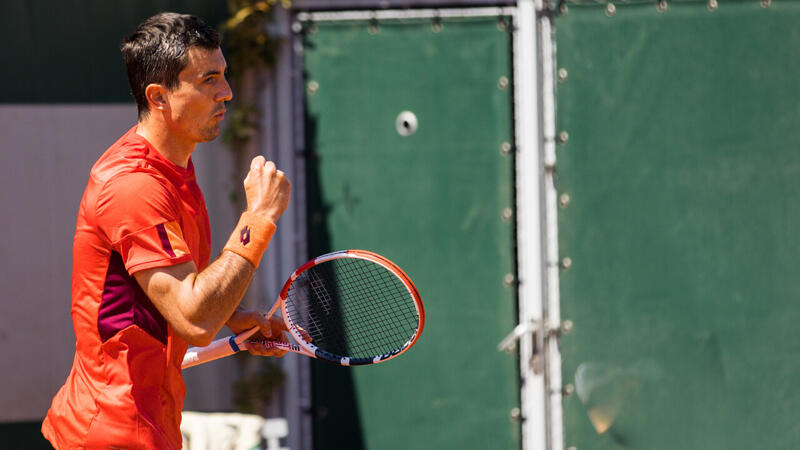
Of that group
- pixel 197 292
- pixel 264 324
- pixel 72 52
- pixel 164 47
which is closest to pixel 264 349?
pixel 264 324

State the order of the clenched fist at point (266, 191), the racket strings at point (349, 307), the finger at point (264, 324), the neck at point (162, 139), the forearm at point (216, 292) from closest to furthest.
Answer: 1. the forearm at point (216, 292)
2. the clenched fist at point (266, 191)
3. the neck at point (162, 139)
4. the finger at point (264, 324)
5. the racket strings at point (349, 307)

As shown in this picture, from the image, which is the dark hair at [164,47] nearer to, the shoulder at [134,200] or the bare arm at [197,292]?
the shoulder at [134,200]

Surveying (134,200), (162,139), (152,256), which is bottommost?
(152,256)

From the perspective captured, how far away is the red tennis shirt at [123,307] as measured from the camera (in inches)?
87.1

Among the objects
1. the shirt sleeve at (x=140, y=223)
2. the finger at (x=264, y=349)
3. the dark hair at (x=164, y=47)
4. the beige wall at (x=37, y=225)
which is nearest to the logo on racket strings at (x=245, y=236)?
the shirt sleeve at (x=140, y=223)

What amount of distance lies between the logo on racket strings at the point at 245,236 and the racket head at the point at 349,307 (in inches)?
20.6

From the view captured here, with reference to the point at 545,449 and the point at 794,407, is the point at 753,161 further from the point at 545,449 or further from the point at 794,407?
the point at 545,449

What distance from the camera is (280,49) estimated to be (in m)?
5.05

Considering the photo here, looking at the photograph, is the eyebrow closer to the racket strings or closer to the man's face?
the man's face

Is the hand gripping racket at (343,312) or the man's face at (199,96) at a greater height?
the man's face at (199,96)

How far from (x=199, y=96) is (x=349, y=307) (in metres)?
1.55

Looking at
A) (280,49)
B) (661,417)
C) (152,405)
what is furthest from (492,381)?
(152,405)

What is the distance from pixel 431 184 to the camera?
200 inches

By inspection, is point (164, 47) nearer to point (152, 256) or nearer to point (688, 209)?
point (152, 256)
